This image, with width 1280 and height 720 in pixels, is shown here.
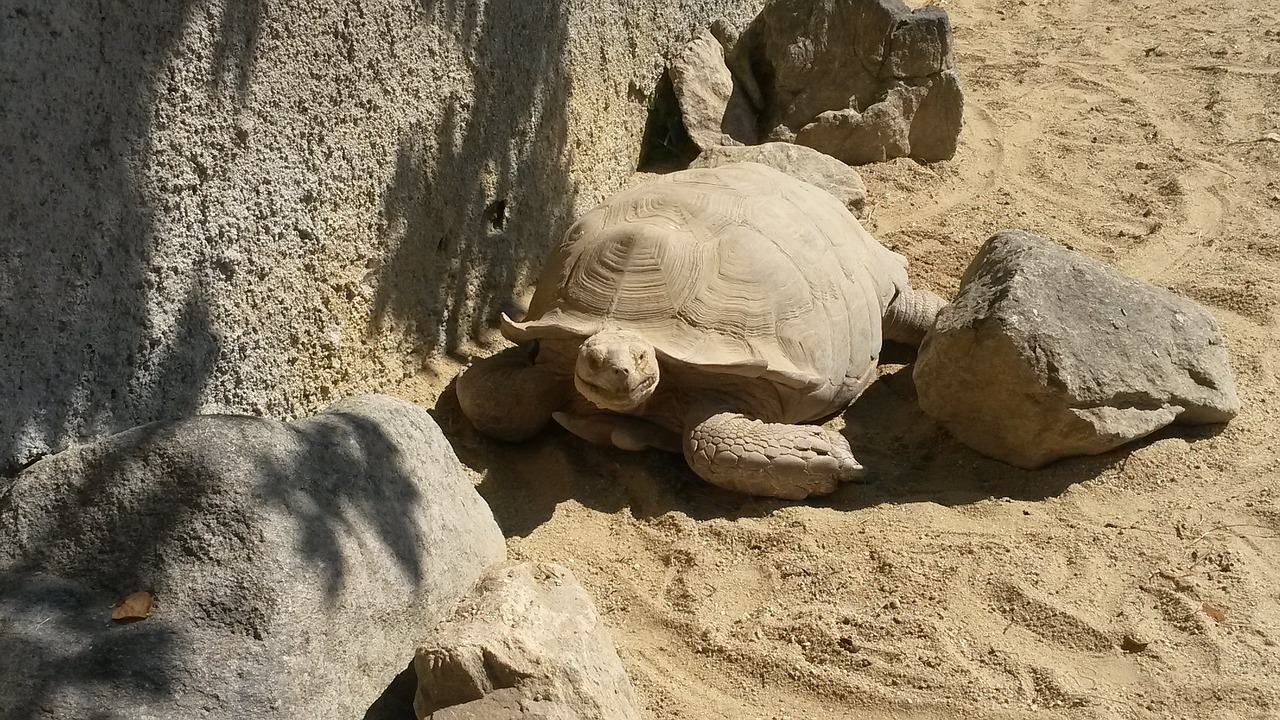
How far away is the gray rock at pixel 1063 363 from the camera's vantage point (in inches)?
150

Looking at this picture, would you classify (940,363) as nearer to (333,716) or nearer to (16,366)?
(333,716)

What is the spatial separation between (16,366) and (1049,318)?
121 inches

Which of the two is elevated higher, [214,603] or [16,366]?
[16,366]

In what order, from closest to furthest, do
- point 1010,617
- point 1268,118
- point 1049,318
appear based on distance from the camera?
point 1010,617
point 1049,318
point 1268,118

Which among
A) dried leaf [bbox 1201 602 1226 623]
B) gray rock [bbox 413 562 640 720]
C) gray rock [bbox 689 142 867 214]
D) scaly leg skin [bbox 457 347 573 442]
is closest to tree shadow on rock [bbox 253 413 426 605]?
gray rock [bbox 413 562 640 720]

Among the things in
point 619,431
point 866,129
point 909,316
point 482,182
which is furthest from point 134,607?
point 866,129

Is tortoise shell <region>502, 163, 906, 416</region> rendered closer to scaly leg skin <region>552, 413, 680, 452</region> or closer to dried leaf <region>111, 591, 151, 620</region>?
scaly leg skin <region>552, 413, 680, 452</region>

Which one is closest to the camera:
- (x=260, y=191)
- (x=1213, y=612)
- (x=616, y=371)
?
(x=1213, y=612)

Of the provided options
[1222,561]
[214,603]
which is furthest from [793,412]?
[214,603]

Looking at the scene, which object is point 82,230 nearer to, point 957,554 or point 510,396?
point 510,396

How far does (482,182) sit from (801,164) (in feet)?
6.19

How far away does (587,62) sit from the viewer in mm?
5172

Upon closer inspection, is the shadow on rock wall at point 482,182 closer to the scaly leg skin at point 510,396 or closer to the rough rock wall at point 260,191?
the rough rock wall at point 260,191

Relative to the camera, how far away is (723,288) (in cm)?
399
